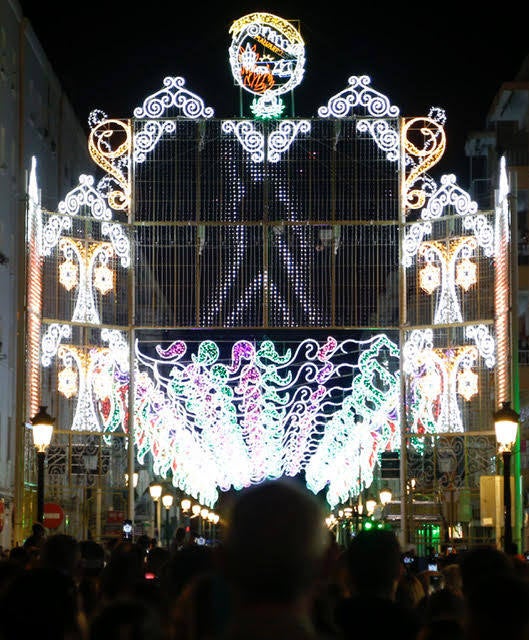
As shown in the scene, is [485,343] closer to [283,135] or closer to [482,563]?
[283,135]

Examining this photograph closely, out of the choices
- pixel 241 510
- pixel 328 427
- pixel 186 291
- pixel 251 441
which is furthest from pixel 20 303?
pixel 241 510

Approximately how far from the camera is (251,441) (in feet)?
131

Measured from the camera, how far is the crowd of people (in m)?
3.59

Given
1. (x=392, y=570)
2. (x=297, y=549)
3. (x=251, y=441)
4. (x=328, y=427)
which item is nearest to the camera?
(x=297, y=549)

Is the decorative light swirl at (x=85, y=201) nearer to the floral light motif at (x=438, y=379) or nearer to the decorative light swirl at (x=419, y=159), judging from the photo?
the decorative light swirl at (x=419, y=159)

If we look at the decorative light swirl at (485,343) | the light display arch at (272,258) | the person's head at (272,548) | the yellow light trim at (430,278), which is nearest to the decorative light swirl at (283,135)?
the light display arch at (272,258)

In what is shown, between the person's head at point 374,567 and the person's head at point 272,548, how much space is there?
3751mm

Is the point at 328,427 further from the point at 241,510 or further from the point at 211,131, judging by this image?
the point at 241,510

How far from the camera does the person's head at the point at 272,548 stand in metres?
3.57

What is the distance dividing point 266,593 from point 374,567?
3933 mm

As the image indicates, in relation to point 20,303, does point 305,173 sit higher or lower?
higher

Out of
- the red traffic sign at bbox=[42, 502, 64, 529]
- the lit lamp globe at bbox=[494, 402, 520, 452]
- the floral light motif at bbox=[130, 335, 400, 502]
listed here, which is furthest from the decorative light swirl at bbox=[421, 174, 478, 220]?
the lit lamp globe at bbox=[494, 402, 520, 452]

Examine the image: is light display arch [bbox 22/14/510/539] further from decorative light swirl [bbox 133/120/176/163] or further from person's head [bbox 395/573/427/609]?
person's head [bbox 395/573/427/609]

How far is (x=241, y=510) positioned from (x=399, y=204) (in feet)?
95.7
